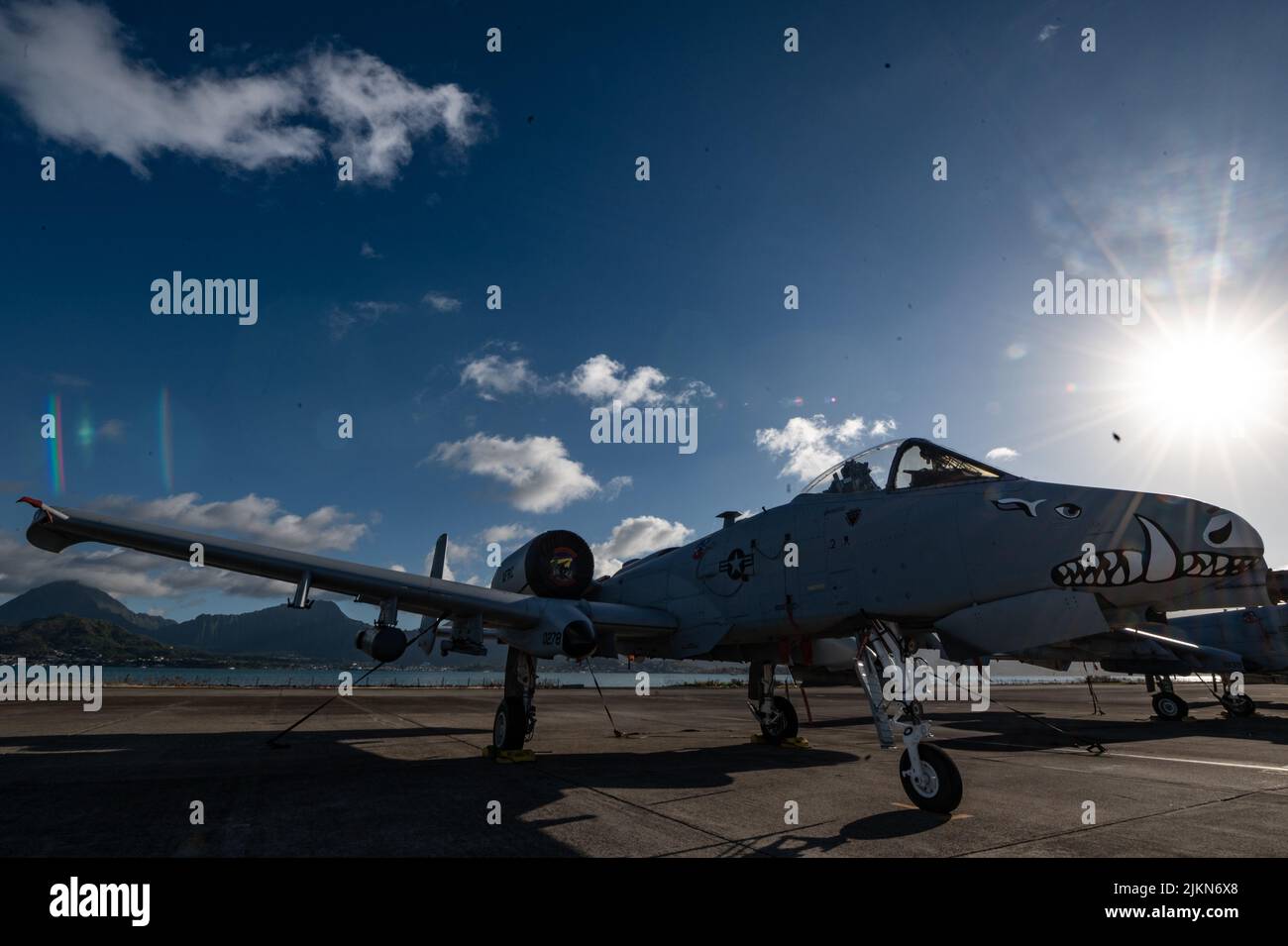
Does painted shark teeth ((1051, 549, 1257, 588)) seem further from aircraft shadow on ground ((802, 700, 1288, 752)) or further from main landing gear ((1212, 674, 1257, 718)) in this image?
main landing gear ((1212, 674, 1257, 718))

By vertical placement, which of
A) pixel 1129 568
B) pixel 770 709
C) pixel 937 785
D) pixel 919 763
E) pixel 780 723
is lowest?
pixel 780 723

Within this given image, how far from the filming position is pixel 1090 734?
16297 millimetres

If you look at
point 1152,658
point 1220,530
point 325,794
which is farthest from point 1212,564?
point 1152,658

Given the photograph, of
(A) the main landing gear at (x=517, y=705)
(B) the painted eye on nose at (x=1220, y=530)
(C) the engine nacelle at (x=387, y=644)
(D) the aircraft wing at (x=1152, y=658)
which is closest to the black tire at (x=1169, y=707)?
(D) the aircraft wing at (x=1152, y=658)

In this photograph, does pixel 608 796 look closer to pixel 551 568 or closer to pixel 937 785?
pixel 937 785

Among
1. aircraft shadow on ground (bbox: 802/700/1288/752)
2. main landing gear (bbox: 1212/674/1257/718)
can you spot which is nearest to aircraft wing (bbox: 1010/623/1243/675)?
main landing gear (bbox: 1212/674/1257/718)

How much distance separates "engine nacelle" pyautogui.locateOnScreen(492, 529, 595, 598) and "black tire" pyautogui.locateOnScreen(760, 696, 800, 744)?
4.64m

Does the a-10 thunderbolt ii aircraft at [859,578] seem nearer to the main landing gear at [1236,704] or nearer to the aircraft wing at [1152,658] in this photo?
the aircraft wing at [1152,658]

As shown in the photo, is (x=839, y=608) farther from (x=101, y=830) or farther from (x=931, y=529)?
(x=101, y=830)

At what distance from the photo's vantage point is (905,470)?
8125mm

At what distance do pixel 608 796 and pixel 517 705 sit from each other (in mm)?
3880
